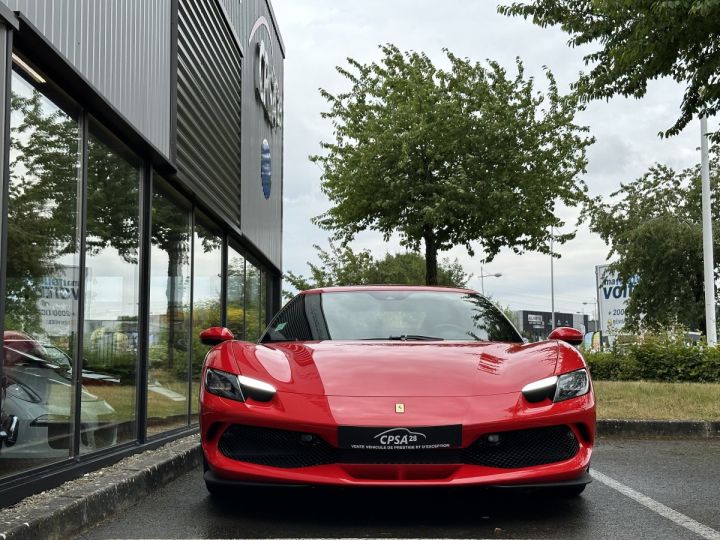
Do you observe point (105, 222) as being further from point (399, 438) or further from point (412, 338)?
point (399, 438)

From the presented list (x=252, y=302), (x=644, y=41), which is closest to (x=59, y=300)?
(x=644, y=41)

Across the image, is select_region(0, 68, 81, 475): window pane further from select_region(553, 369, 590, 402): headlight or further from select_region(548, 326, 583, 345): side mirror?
select_region(548, 326, 583, 345): side mirror

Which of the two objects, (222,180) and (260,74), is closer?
(222,180)

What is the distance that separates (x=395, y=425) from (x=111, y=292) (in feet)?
10.3

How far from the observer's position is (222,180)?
1109 centimetres

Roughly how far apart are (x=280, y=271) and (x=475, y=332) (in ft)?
48.8

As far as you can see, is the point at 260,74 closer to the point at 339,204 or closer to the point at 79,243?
the point at 339,204

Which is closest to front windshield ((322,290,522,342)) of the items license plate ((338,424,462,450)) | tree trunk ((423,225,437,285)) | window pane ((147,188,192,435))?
license plate ((338,424,462,450))

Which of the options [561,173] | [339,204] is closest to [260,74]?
[339,204]

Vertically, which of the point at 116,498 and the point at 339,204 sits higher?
the point at 339,204

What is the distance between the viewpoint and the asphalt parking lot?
3.97 meters

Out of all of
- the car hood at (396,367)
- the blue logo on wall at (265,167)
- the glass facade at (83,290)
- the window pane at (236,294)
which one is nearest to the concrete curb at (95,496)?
the glass facade at (83,290)

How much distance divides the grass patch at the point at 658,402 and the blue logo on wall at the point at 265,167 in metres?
7.42

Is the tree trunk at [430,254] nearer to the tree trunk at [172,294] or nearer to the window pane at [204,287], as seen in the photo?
the window pane at [204,287]
